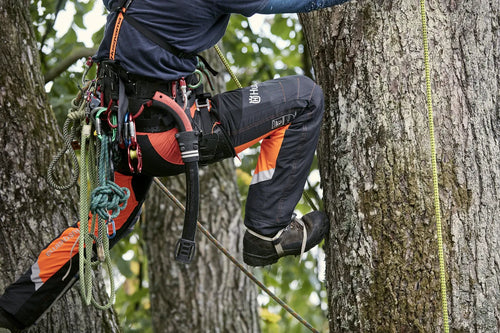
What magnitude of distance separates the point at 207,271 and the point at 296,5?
333 cm

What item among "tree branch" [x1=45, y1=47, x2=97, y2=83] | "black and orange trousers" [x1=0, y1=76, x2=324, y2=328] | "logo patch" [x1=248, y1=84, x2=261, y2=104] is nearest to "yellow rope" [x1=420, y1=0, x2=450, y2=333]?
"black and orange trousers" [x1=0, y1=76, x2=324, y2=328]

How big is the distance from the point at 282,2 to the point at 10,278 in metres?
2.13

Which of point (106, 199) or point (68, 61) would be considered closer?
point (106, 199)

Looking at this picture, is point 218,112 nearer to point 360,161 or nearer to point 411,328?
point 360,161

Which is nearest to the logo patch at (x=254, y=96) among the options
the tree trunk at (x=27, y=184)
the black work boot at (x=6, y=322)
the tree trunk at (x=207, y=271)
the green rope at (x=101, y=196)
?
the green rope at (x=101, y=196)

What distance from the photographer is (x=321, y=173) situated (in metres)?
3.20

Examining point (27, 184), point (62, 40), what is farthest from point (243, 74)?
point (27, 184)

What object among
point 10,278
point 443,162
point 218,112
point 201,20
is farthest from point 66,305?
point 443,162

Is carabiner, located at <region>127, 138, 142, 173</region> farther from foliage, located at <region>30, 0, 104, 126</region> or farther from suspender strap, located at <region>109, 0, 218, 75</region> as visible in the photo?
foliage, located at <region>30, 0, 104, 126</region>

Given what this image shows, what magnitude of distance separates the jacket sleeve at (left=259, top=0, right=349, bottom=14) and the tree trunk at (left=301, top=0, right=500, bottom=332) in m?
0.25

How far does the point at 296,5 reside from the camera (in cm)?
282

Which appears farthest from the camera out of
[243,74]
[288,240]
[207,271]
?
[243,74]

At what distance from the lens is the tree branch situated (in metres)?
5.26

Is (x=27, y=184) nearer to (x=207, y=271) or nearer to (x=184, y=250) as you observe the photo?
(x=184, y=250)
